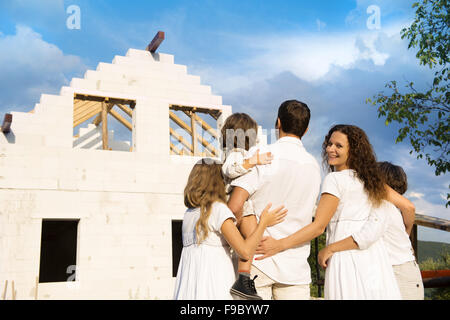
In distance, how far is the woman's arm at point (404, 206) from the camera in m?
3.55

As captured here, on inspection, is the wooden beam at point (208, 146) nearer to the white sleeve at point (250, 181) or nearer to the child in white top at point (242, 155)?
the child in white top at point (242, 155)

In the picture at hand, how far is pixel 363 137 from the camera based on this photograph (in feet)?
11.2

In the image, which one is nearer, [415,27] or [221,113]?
[415,27]

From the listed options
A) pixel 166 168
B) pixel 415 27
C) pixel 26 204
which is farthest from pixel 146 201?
pixel 415 27

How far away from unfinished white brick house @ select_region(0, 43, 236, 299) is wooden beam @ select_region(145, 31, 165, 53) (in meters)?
0.46

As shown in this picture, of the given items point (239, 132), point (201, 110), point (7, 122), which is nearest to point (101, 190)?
point (7, 122)

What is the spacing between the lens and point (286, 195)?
10.5ft

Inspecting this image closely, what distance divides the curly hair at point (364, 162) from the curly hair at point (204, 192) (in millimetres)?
945

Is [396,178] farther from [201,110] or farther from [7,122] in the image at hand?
[201,110]

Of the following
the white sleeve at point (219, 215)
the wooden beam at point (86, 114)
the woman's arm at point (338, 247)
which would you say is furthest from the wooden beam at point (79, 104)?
the woman's arm at point (338, 247)
